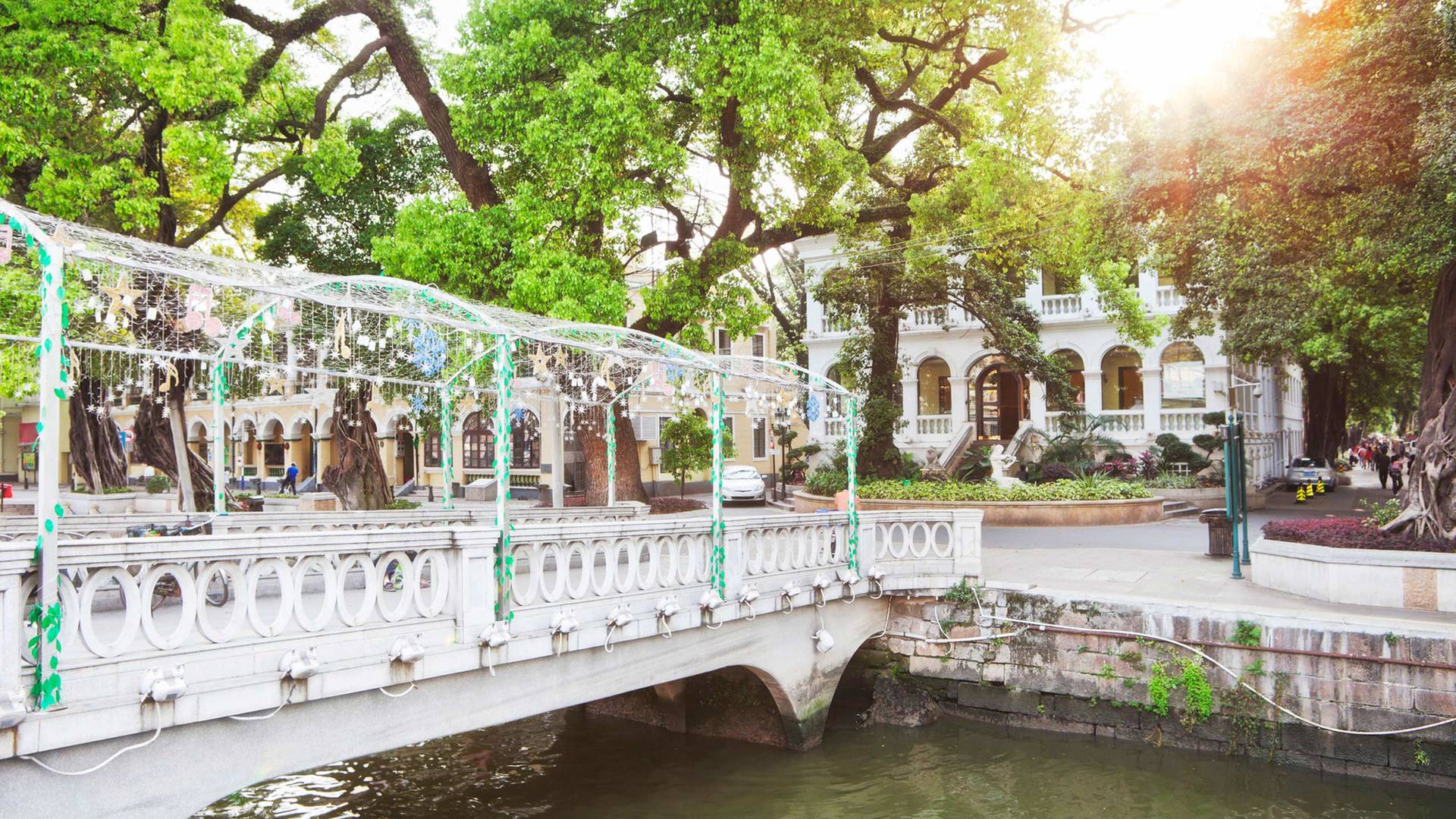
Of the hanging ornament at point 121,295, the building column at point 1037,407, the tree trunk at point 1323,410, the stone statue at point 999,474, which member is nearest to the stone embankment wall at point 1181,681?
the hanging ornament at point 121,295

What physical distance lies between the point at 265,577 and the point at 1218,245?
15.3 meters

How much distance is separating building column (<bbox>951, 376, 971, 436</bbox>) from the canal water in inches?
829

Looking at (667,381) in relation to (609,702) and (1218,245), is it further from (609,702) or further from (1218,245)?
(1218,245)

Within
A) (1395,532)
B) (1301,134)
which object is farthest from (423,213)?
(1395,532)

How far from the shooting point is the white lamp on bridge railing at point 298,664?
19.7 feet

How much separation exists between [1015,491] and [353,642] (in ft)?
57.4

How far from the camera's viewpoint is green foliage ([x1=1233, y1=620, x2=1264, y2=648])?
10164 millimetres

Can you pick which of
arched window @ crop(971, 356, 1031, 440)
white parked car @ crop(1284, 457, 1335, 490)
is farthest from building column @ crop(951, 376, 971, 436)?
white parked car @ crop(1284, 457, 1335, 490)

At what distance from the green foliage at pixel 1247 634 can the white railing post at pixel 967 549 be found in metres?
3.03

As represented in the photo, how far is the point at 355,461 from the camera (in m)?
19.6

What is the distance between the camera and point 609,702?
13.0 metres

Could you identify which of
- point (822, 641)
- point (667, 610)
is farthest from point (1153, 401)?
point (667, 610)

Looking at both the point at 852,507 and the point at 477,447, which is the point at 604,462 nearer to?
the point at 852,507

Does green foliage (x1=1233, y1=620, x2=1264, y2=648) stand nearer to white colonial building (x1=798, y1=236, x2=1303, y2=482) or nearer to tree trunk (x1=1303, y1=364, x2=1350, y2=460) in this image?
white colonial building (x1=798, y1=236, x2=1303, y2=482)
